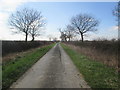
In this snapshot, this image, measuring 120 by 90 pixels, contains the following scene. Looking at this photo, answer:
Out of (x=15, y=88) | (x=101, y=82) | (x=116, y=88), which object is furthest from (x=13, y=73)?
(x=116, y=88)

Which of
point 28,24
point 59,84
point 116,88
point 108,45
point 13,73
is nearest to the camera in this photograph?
point 116,88

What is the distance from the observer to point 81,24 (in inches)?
1662

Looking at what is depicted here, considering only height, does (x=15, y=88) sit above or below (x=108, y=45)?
below

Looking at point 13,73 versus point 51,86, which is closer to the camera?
point 51,86

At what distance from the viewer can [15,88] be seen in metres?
4.84

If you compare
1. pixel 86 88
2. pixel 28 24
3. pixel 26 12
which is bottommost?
pixel 86 88

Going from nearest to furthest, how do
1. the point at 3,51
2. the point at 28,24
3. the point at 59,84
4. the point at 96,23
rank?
the point at 59,84
the point at 3,51
the point at 28,24
the point at 96,23

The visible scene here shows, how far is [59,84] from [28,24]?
3529 cm

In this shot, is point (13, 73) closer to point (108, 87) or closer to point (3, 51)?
point (108, 87)

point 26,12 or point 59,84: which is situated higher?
point 26,12

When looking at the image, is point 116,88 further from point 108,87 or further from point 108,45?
point 108,45

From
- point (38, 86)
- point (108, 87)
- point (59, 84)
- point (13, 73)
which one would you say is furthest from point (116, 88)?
point (13, 73)

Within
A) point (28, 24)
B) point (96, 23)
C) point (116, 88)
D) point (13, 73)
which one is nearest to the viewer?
point (116, 88)

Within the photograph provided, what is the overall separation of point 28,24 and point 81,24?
19.0 metres
